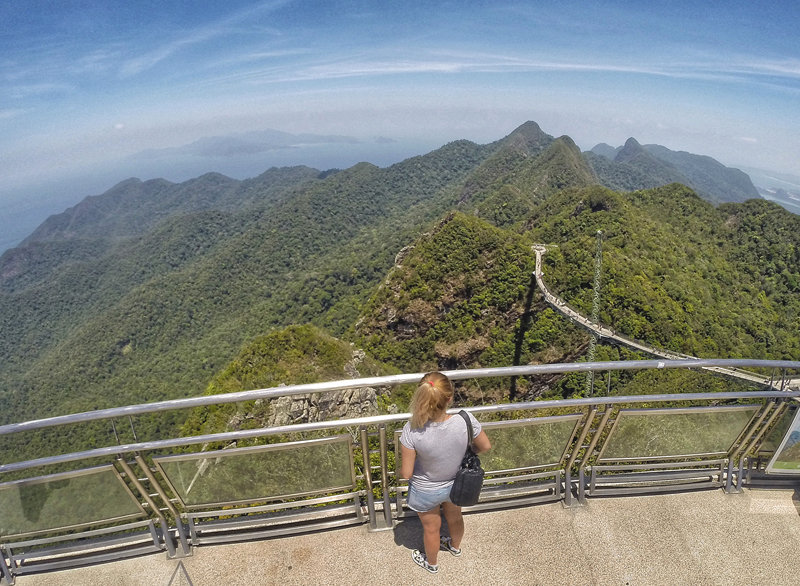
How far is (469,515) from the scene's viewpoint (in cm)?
325

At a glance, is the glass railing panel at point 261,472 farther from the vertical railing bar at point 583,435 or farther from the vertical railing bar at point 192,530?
the vertical railing bar at point 583,435

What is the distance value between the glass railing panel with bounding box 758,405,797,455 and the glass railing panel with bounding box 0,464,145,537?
5.14 metres

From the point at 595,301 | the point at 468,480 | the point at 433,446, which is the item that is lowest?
the point at 595,301

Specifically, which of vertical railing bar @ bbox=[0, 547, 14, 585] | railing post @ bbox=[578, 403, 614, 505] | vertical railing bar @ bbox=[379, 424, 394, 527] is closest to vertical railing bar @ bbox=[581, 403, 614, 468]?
railing post @ bbox=[578, 403, 614, 505]

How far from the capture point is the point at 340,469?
3006mm

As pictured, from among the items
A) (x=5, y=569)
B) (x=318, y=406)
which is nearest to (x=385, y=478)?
(x=5, y=569)

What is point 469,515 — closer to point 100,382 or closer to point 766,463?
point 766,463

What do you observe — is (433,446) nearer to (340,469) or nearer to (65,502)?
(340,469)

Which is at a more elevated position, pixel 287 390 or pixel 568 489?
pixel 287 390

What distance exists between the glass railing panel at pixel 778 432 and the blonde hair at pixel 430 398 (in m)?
3.02

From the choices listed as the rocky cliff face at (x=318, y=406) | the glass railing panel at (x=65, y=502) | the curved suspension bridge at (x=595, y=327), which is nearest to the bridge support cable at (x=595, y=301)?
the curved suspension bridge at (x=595, y=327)

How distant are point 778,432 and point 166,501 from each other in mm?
4970

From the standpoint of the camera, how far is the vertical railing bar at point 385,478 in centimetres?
278

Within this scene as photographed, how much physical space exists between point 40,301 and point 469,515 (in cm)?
15517
